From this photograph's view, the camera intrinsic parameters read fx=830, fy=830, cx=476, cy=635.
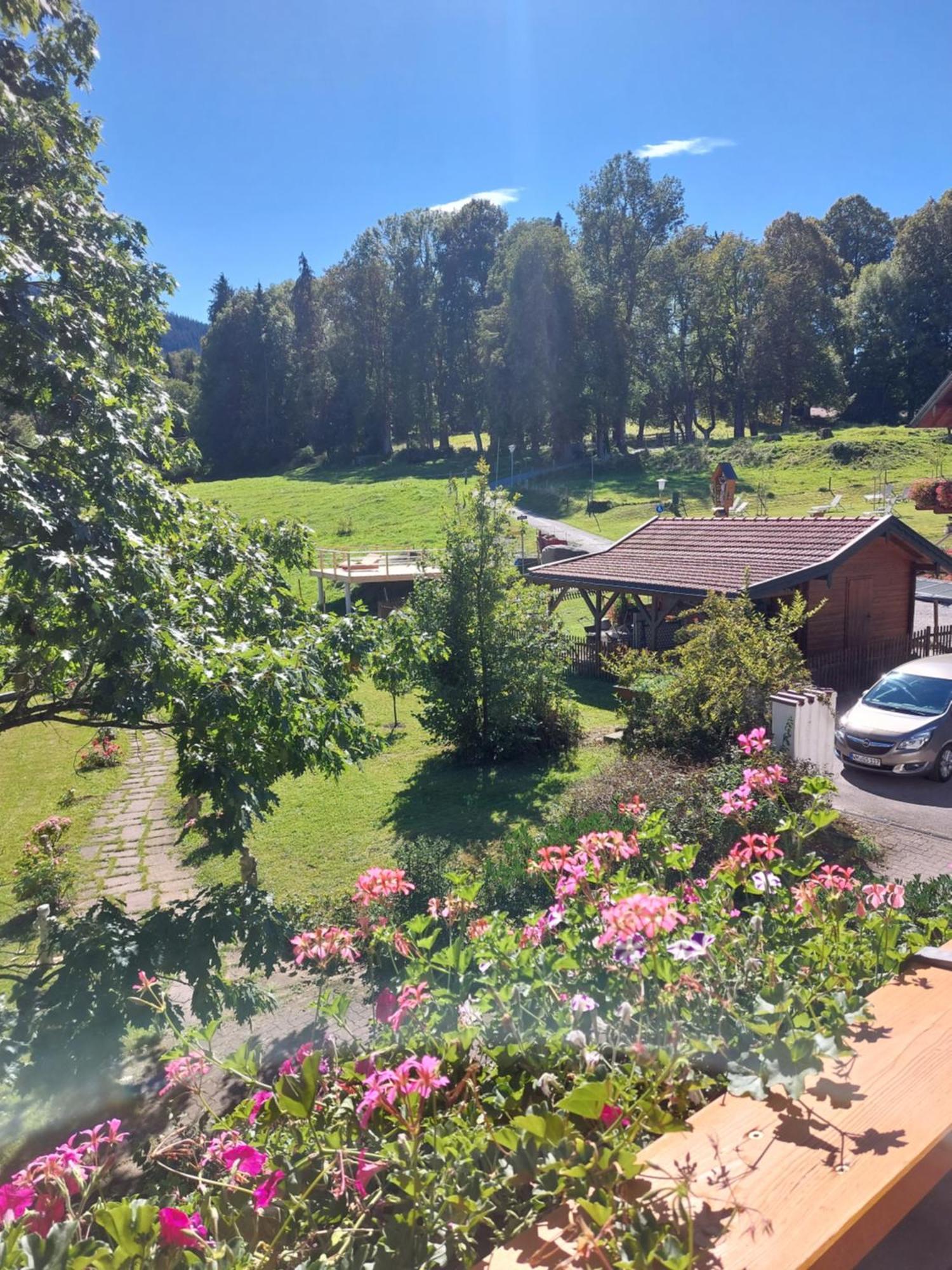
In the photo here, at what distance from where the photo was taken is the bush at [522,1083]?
1318 millimetres

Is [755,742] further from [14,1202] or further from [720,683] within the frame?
[720,683]

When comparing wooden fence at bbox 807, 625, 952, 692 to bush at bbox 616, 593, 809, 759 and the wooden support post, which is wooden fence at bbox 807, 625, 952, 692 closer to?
the wooden support post

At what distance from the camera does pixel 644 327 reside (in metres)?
58.1

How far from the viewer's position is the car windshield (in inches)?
468

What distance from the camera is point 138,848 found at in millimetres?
10789

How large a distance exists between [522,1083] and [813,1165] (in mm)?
635

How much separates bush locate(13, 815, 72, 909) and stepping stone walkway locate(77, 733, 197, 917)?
267 mm

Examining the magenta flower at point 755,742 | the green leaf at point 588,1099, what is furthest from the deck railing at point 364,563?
the green leaf at point 588,1099

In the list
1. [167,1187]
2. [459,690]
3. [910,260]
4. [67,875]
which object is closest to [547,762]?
[459,690]

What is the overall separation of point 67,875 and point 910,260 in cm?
6442

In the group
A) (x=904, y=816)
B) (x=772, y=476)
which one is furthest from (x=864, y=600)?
(x=772, y=476)

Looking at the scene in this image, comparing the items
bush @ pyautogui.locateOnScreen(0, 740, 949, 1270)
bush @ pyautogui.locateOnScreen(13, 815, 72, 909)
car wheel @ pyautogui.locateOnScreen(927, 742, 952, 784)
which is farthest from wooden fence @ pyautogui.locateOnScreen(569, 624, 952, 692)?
bush @ pyautogui.locateOnScreen(0, 740, 949, 1270)

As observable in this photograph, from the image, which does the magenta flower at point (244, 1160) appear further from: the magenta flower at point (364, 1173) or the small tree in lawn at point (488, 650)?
the small tree in lawn at point (488, 650)

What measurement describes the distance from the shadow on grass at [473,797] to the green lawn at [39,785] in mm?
4282
